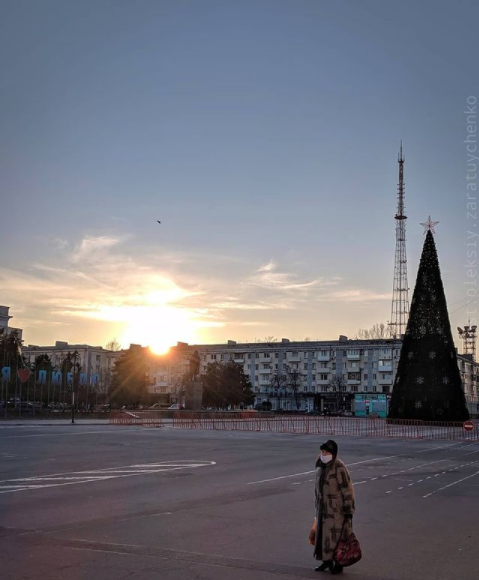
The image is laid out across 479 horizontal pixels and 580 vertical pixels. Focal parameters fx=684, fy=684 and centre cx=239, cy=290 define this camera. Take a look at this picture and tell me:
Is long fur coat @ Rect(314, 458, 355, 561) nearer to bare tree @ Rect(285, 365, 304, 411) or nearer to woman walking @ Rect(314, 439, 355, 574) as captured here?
woman walking @ Rect(314, 439, 355, 574)

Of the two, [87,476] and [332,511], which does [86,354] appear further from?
[332,511]

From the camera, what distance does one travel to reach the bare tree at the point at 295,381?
118562 mm

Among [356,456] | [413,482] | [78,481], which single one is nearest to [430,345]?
[356,456]

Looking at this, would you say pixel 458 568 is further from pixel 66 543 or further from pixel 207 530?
pixel 66 543

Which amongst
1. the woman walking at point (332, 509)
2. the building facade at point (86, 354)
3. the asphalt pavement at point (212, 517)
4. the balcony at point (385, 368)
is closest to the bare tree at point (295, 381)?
the balcony at point (385, 368)

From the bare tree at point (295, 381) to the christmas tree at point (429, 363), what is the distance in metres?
61.3

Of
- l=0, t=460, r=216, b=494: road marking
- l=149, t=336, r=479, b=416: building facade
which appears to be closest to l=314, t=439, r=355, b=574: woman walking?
l=0, t=460, r=216, b=494: road marking

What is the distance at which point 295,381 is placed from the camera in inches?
4715

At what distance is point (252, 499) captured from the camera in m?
13.6

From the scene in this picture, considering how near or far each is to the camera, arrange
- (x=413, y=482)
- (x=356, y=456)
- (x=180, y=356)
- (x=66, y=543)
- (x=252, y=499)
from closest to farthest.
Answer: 1. (x=66, y=543)
2. (x=252, y=499)
3. (x=413, y=482)
4. (x=356, y=456)
5. (x=180, y=356)

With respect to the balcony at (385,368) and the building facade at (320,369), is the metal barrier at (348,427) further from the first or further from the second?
the balcony at (385,368)

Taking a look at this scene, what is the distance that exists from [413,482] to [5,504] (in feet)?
31.9

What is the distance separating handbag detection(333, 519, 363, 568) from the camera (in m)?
7.52

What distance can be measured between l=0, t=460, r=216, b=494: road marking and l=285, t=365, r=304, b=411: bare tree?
98.2 m
